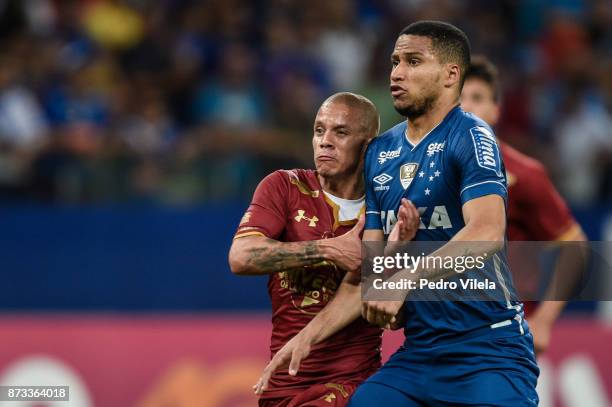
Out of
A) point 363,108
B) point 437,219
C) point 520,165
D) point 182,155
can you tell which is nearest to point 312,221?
point 363,108

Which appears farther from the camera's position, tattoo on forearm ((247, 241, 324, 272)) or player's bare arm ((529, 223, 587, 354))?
player's bare arm ((529, 223, 587, 354))

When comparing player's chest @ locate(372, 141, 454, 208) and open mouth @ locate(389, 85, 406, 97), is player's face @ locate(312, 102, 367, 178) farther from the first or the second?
open mouth @ locate(389, 85, 406, 97)

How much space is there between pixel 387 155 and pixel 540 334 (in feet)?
6.07

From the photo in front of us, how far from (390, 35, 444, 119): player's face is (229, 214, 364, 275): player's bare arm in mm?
713

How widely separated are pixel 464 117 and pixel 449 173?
0.30 metres

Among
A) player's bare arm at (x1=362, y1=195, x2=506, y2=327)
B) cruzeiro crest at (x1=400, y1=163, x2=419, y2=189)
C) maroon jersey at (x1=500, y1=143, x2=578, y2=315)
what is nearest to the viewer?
player's bare arm at (x1=362, y1=195, x2=506, y2=327)

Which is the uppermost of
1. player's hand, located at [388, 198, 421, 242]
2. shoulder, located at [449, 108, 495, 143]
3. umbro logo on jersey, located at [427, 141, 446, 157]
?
shoulder, located at [449, 108, 495, 143]

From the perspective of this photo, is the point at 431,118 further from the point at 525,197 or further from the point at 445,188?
the point at 525,197

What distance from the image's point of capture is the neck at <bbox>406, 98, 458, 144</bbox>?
5066 millimetres

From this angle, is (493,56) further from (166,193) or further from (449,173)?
(449,173)

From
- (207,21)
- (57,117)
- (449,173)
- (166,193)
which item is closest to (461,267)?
(449,173)

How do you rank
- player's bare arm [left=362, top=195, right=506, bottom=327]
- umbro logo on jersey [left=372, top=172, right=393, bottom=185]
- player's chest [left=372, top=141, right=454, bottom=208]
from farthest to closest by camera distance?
umbro logo on jersey [left=372, top=172, right=393, bottom=185]
player's chest [left=372, top=141, right=454, bottom=208]
player's bare arm [left=362, top=195, right=506, bottom=327]

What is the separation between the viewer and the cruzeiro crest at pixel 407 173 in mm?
5008

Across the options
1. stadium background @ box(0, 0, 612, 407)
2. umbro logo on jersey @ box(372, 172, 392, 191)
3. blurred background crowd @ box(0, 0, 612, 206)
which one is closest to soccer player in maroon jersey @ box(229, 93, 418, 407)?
umbro logo on jersey @ box(372, 172, 392, 191)
